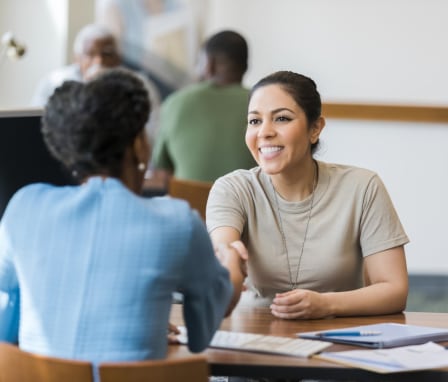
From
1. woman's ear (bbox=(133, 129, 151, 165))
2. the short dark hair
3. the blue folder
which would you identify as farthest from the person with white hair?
woman's ear (bbox=(133, 129, 151, 165))

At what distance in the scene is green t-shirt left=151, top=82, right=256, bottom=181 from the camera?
15.9ft

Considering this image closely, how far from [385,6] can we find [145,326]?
5.09 m

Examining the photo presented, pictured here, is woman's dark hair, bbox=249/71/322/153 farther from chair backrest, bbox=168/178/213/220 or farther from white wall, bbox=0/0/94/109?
white wall, bbox=0/0/94/109

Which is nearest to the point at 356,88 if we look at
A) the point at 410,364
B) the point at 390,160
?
the point at 390,160

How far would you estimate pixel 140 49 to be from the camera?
271 inches

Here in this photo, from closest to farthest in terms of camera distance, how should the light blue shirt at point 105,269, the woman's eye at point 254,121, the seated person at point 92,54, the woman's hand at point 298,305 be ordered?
the light blue shirt at point 105,269
the woman's hand at point 298,305
the woman's eye at point 254,121
the seated person at point 92,54

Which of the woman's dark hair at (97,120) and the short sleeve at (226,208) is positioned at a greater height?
the woman's dark hair at (97,120)

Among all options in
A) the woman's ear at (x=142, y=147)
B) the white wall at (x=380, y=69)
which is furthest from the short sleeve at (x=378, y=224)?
the white wall at (x=380, y=69)

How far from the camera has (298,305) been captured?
248 centimetres

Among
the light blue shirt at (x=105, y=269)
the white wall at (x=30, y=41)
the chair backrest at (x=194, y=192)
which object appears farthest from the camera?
the white wall at (x=30, y=41)

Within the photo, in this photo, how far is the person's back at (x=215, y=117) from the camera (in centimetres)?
484

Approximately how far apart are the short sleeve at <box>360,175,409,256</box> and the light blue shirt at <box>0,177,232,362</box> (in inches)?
35.2

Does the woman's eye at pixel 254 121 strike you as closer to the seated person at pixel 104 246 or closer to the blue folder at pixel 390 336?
the blue folder at pixel 390 336

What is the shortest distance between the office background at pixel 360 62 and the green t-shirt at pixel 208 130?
1.79 metres
